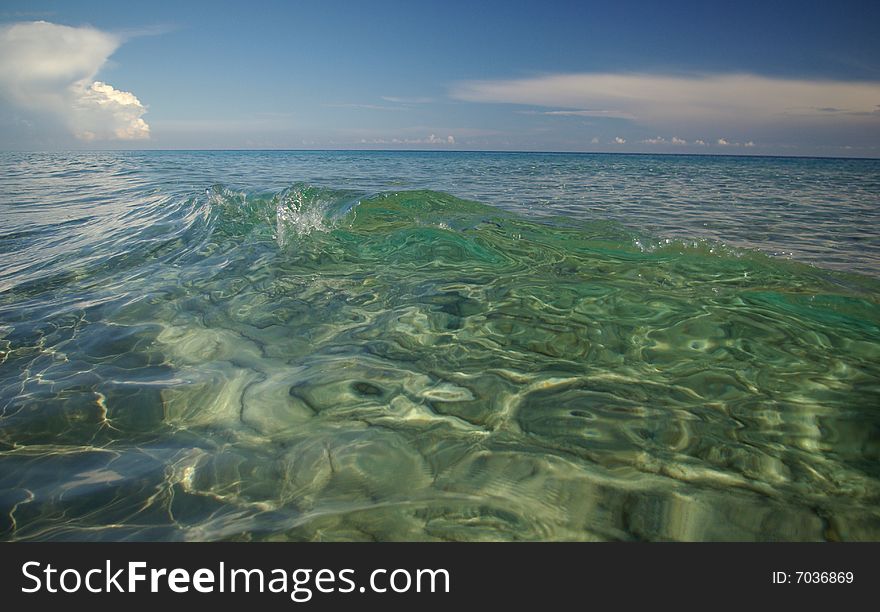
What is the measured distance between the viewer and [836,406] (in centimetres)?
279

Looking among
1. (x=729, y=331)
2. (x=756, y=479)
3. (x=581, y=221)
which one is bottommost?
(x=756, y=479)

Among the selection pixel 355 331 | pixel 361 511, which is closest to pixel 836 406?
pixel 361 511

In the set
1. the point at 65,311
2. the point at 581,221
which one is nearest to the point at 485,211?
the point at 581,221

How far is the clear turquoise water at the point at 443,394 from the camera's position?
1.98m

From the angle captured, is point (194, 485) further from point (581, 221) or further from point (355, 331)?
point (581, 221)

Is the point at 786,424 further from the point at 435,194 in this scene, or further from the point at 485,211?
the point at 435,194

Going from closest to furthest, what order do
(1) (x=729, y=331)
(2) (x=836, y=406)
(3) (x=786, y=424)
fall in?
(3) (x=786, y=424), (2) (x=836, y=406), (1) (x=729, y=331)

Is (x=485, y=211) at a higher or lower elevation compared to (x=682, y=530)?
higher

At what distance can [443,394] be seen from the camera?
117 inches

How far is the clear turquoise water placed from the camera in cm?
198

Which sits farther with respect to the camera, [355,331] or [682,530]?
[355,331]

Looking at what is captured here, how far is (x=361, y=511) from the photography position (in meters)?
1.95
